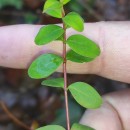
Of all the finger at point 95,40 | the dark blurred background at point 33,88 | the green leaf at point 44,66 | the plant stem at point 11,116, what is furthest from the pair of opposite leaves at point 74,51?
the plant stem at point 11,116

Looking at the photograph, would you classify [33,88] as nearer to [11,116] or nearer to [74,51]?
[11,116]

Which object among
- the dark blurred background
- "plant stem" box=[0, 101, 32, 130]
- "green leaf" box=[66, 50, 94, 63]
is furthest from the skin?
"plant stem" box=[0, 101, 32, 130]

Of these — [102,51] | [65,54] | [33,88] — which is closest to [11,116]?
[33,88]

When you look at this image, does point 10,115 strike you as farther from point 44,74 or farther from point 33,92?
point 44,74

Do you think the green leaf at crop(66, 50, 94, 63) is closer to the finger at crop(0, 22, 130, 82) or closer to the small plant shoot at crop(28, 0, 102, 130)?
the small plant shoot at crop(28, 0, 102, 130)

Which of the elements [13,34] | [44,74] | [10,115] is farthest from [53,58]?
[10,115]

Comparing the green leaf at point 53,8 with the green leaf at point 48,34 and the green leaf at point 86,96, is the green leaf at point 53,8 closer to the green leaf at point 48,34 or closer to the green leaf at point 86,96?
the green leaf at point 48,34
